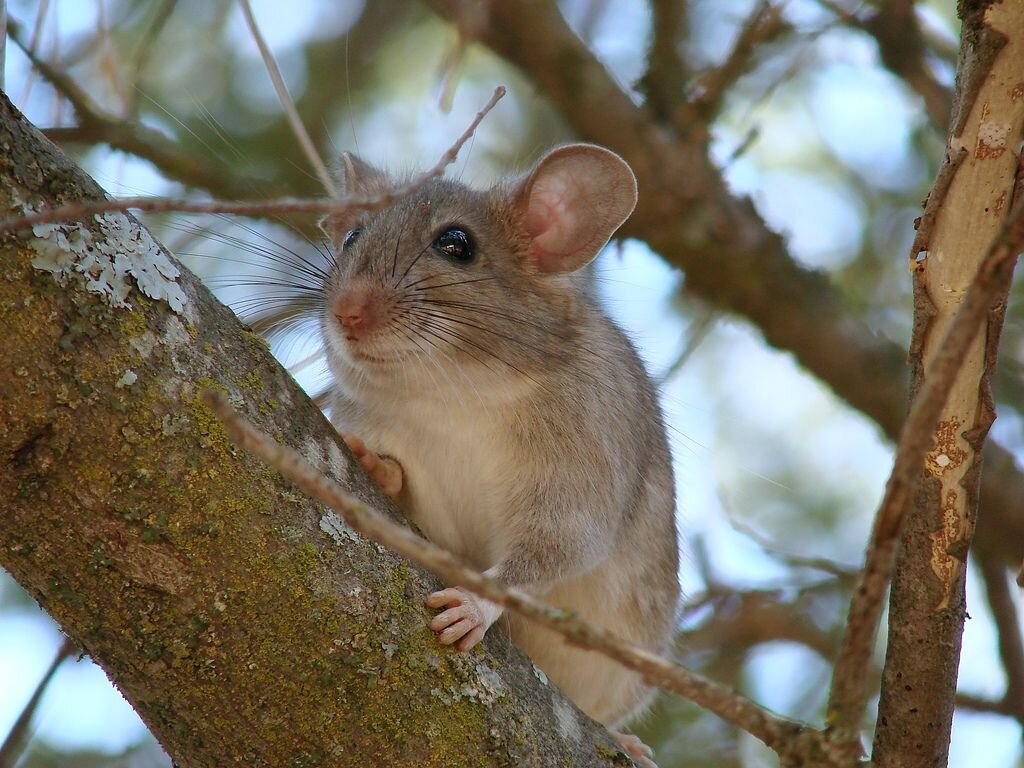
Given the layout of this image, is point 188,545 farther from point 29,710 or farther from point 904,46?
point 904,46

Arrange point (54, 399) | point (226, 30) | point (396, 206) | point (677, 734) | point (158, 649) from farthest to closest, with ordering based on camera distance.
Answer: point (226, 30), point (677, 734), point (396, 206), point (158, 649), point (54, 399)

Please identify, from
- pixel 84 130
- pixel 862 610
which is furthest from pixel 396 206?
pixel 862 610

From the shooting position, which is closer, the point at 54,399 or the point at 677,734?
the point at 54,399

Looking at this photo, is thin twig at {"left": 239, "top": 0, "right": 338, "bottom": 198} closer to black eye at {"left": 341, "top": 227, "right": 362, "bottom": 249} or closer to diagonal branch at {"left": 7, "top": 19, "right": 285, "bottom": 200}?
black eye at {"left": 341, "top": 227, "right": 362, "bottom": 249}

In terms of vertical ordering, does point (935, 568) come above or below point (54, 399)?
above

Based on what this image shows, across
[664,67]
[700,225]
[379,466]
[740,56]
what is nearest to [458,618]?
[379,466]

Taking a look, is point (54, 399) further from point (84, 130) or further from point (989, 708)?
point (989, 708)

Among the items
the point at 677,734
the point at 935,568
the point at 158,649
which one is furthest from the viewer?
the point at 677,734
